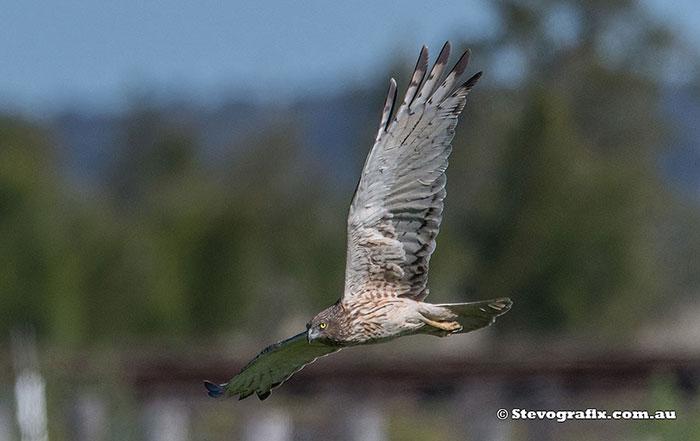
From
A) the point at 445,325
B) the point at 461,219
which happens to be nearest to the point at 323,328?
the point at 445,325

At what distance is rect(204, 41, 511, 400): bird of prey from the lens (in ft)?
24.3

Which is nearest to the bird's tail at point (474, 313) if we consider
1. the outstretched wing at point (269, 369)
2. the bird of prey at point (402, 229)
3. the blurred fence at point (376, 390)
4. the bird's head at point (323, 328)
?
the bird of prey at point (402, 229)

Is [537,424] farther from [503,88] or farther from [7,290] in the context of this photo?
[503,88]

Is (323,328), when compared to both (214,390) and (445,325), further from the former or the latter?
(214,390)

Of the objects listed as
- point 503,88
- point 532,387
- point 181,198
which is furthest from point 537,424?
point 503,88

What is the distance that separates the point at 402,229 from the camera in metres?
7.67

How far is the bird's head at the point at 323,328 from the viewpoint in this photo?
7352mm

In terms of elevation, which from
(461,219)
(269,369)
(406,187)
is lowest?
(269,369)

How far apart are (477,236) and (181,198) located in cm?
742

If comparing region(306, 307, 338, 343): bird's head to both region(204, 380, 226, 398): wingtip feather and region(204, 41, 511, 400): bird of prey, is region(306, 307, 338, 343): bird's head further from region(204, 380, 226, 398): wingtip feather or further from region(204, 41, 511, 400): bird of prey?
region(204, 380, 226, 398): wingtip feather

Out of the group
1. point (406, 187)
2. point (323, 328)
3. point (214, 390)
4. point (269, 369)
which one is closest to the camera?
point (323, 328)

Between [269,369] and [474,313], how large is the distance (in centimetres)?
136

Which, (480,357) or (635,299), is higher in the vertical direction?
(635,299)

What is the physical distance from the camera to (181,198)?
29906mm
